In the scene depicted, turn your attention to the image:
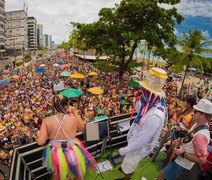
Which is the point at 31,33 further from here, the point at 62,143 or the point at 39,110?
the point at 62,143

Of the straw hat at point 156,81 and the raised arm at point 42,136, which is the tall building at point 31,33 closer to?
the raised arm at point 42,136

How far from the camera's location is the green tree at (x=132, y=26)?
12626mm

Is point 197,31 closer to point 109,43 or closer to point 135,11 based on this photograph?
point 135,11

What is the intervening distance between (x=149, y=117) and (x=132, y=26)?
12.7 metres

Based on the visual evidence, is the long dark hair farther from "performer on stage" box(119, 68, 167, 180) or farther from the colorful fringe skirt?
"performer on stage" box(119, 68, 167, 180)

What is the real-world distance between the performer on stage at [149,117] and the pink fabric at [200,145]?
1.49 feet

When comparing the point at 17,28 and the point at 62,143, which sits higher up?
the point at 17,28

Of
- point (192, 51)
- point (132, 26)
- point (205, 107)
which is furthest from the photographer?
point (192, 51)

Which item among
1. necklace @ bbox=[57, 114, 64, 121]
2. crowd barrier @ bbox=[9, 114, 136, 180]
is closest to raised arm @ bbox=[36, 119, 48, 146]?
necklace @ bbox=[57, 114, 64, 121]

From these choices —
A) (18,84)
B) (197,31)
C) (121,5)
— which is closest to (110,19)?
(121,5)

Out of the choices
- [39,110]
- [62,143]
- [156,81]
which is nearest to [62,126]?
[62,143]

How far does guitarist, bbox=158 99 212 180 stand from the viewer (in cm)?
188

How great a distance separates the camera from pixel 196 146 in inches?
74.4

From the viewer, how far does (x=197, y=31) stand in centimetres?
1800
